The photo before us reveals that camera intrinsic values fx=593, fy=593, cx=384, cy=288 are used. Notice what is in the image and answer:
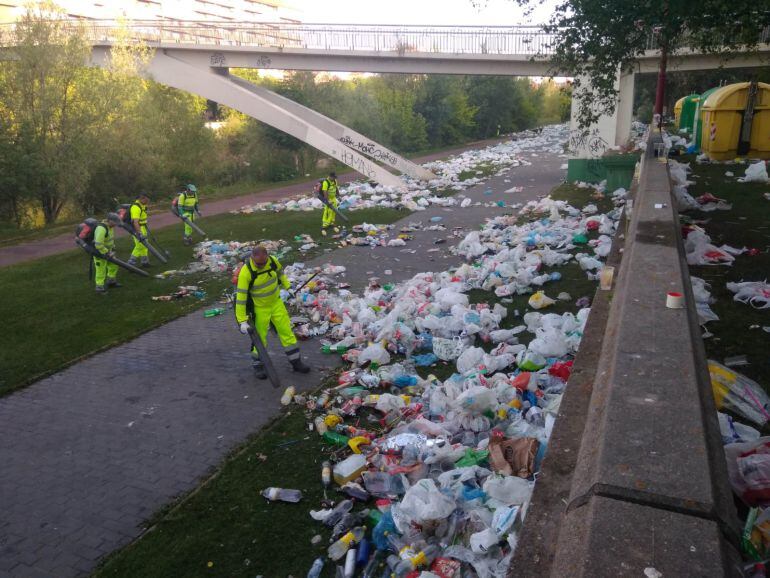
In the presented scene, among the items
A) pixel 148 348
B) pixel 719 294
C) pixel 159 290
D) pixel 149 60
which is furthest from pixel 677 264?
pixel 149 60

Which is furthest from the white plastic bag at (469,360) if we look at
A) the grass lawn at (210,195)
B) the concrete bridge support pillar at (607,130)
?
the concrete bridge support pillar at (607,130)

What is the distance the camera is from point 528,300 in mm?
8219

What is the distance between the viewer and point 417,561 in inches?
137

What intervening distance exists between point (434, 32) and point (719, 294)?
19.3 metres

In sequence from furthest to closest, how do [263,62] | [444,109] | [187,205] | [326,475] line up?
[444,109], [263,62], [187,205], [326,475]

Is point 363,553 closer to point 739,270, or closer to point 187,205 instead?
point 739,270

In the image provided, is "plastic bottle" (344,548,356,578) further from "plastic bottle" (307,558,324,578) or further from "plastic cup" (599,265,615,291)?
"plastic cup" (599,265,615,291)

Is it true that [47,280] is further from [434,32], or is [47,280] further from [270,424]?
[434,32]

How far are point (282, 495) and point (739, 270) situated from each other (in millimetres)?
6693

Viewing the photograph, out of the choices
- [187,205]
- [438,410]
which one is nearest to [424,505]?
[438,410]

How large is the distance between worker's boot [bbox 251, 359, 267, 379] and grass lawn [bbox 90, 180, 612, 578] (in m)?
1.27

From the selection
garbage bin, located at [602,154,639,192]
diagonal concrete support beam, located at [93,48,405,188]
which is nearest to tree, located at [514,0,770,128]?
garbage bin, located at [602,154,639,192]

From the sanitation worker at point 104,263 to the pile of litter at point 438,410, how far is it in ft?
11.8

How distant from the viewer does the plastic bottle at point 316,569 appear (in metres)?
3.64
